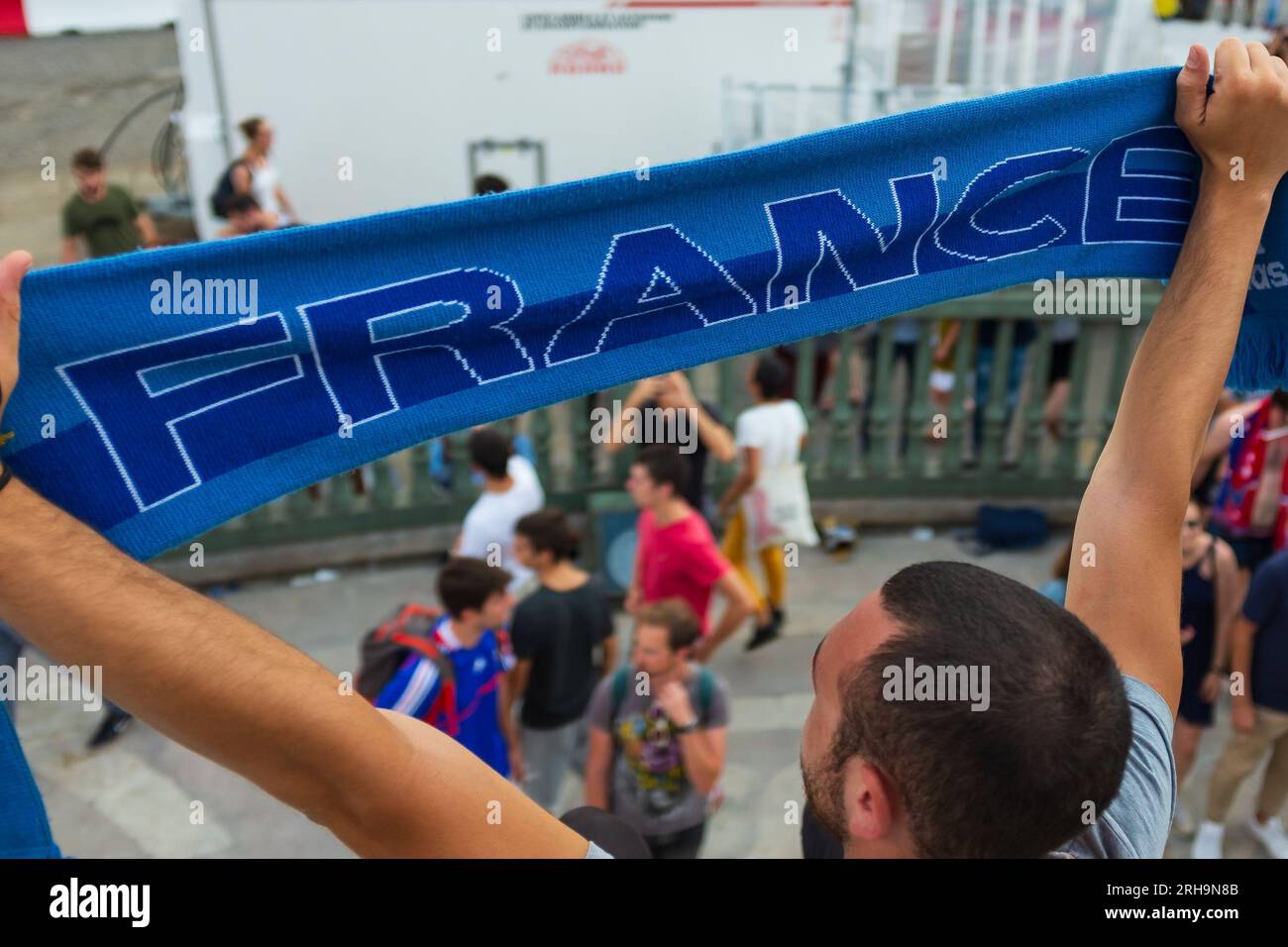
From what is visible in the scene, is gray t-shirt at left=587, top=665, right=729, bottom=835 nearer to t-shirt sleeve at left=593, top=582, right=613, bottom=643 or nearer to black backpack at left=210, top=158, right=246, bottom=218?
t-shirt sleeve at left=593, top=582, right=613, bottom=643

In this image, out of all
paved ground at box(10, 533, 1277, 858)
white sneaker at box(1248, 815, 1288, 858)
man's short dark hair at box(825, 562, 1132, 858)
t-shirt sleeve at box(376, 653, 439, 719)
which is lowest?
white sneaker at box(1248, 815, 1288, 858)

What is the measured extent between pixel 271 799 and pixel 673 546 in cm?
219

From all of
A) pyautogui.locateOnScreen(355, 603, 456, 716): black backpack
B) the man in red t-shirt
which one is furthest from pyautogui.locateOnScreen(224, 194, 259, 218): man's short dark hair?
pyautogui.locateOnScreen(355, 603, 456, 716): black backpack

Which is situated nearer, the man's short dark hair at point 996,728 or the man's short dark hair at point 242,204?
the man's short dark hair at point 996,728

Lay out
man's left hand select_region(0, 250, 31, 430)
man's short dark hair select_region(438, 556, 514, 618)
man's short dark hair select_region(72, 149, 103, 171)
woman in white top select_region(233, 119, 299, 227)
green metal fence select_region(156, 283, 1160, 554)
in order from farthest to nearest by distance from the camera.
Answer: woman in white top select_region(233, 119, 299, 227) → man's short dark hair select_region(72, 149, 103, 171) → green metal fence select_region(156, 283, 1160, 554) → man's short dark hair select_region(438, 556, 514, 618) → man's left hand select_region(0, 250, 31, 430)

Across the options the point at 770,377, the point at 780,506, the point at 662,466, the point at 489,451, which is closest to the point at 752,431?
the point at 770,377

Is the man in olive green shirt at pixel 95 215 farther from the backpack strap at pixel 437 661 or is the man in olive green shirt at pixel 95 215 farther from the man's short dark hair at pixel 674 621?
the man's short dark hair at pixel 674 621

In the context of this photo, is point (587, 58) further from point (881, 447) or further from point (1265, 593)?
point (1265, 593)

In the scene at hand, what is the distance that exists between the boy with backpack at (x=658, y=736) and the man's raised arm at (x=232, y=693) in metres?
2.66

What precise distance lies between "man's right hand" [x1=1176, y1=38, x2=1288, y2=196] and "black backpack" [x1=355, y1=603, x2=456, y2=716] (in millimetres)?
2792

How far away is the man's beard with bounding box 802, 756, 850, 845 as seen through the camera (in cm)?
143

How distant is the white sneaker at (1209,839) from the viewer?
482cm

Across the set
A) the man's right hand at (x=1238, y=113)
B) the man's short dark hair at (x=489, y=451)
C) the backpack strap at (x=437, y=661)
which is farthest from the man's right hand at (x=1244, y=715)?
the man's right hand at (x=1238, y=113)
